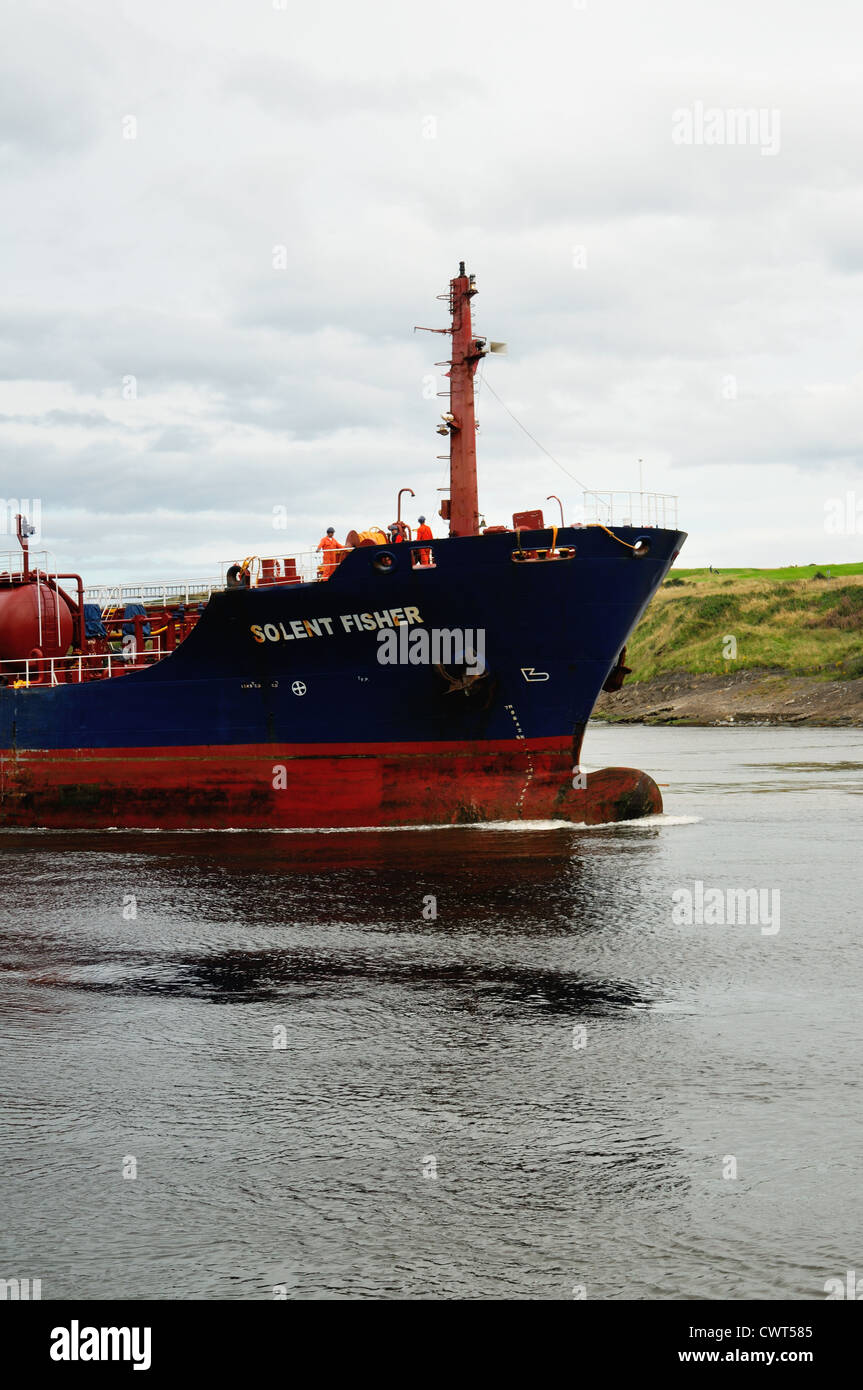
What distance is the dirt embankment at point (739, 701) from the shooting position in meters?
70.1

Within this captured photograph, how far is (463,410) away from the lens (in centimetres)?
2606

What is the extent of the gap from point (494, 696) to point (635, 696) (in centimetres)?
6701

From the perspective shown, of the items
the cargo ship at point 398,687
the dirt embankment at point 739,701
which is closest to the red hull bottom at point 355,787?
the cargo ship at point 398,687

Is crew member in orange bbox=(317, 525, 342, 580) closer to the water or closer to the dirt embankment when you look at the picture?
the water

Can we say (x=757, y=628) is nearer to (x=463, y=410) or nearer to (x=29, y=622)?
(x=463, y=410)

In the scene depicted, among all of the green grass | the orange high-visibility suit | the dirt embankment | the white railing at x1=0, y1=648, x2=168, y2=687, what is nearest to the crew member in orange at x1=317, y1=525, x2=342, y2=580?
the orange high-visibility suit

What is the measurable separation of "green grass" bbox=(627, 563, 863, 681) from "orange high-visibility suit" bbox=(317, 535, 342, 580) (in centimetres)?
5489

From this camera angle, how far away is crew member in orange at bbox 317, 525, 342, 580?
80.2 ft
